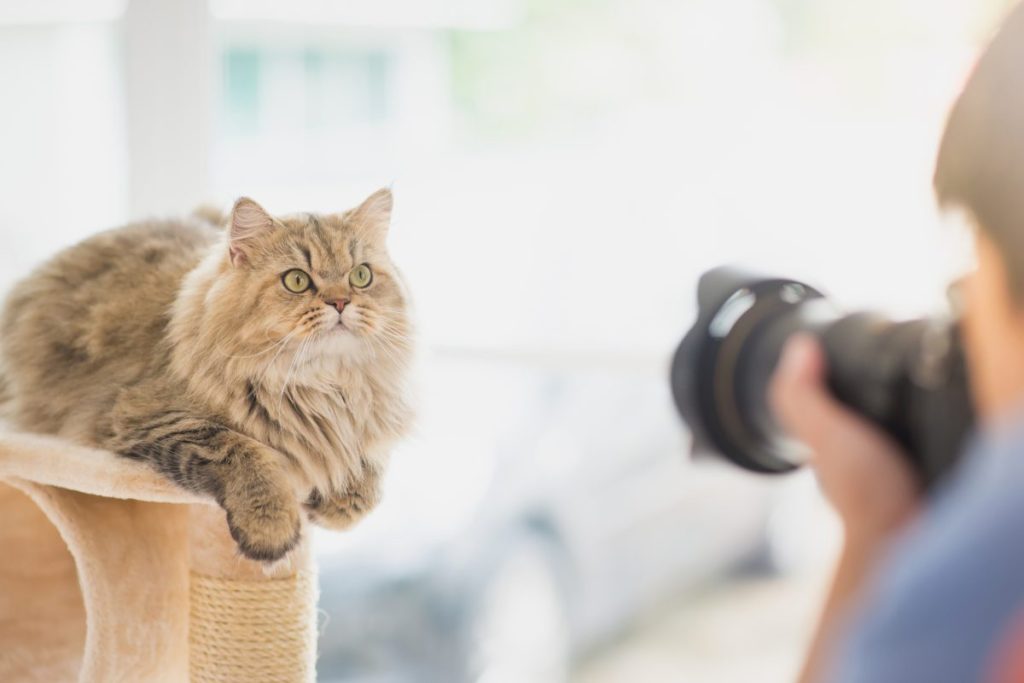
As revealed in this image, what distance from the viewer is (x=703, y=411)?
89cm

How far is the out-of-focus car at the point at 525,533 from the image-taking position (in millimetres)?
2436

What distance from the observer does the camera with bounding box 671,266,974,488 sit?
0.69 metres

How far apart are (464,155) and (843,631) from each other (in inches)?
88.6

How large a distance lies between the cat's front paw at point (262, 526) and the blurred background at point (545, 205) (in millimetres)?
1260

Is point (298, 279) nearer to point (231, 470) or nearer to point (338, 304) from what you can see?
point (338, 304)

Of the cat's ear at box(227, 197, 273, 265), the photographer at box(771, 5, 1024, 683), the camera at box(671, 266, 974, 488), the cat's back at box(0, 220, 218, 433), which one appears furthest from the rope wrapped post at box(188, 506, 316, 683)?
the photographer at box(771, 5, 1024, 683)

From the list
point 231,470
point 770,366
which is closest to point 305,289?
point 231,470

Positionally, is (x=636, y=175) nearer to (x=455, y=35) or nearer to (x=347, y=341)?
(x=455, y=35)

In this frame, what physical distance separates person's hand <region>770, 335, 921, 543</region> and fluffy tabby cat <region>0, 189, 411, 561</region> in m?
0.70

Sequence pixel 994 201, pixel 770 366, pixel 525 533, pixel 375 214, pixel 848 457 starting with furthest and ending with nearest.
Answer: pixel 525 533, pixel 375 214, pixel 770 366, pixel 848 457, pixel 994 201

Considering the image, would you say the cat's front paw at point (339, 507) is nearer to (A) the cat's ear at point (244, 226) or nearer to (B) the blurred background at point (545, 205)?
(A) the cat's ear at point (244, 226)

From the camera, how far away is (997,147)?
58cm

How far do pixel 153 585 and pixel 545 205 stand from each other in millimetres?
1593

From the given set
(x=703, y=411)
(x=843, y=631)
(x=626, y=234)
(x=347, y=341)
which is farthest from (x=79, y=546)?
(x=626, y=234)
